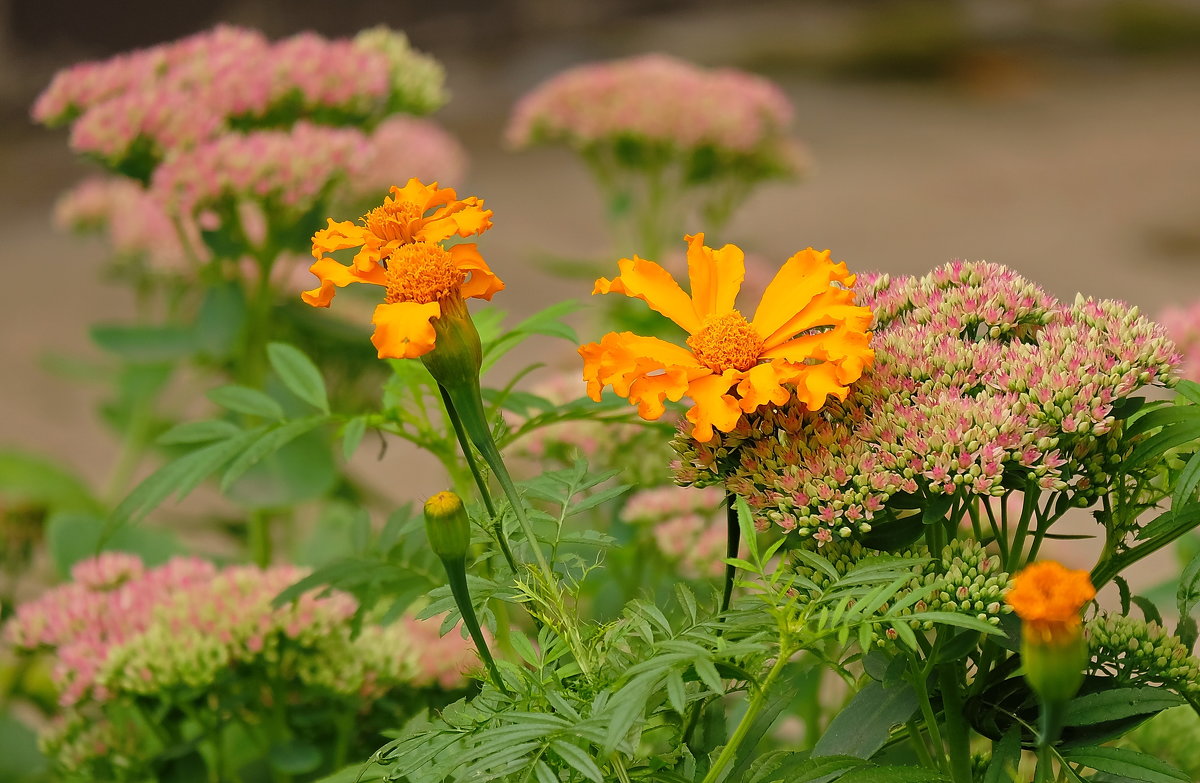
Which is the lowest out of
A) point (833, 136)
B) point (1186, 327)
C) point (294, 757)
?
point (294, 757)

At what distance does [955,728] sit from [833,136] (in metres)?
2.92

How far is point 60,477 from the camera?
1.31m

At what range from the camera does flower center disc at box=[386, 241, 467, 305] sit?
1.43 ft

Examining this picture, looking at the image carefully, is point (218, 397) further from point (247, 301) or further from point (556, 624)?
point (247, 301)

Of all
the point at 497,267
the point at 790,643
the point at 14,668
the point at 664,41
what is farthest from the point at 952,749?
the point at 664,41

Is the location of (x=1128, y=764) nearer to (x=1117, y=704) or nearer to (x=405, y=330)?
(x=1117, y=704)

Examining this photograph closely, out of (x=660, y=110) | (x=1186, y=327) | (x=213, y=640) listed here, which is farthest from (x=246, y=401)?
(x=660, y=110)

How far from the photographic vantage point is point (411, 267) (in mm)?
439

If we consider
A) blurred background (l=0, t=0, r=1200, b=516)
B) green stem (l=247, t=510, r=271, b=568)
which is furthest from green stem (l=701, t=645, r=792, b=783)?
blurred background (l=0, t=0, r=1200, b=516)

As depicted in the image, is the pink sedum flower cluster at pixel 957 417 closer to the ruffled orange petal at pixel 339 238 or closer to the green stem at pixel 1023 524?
the green stem at pixel 1023 524

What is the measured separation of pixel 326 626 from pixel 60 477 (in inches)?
28.0

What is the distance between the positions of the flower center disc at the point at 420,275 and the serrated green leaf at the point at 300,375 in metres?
0.21

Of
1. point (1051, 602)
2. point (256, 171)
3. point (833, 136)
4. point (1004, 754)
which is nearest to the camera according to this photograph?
point (1051, 602)

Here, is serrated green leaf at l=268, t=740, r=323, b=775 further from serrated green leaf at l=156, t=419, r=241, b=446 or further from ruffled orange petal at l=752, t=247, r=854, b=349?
ruffled orange petal at l=752, t=247, r=854, b=349
